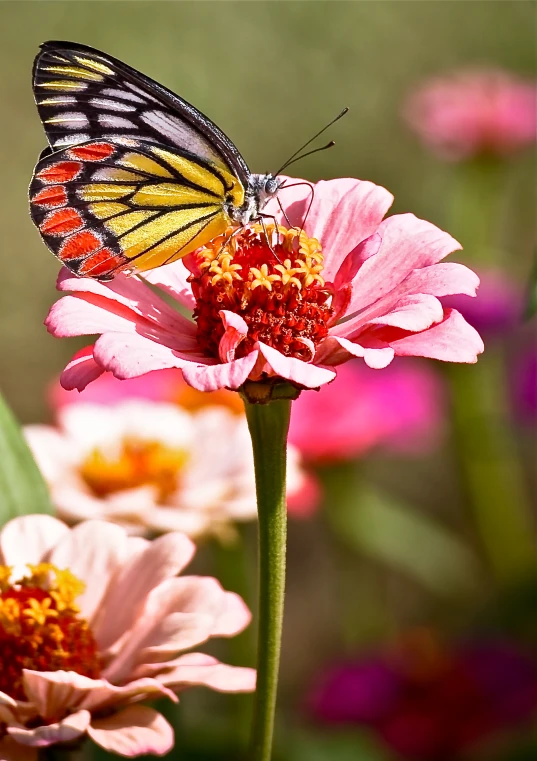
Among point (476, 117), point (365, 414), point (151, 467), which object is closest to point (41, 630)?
point (151, 467)

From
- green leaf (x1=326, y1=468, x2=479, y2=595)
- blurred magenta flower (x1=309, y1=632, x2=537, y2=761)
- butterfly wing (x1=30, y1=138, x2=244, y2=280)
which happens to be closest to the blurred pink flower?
green leaf (x1=326, y1=468, x2=479, y2=595)

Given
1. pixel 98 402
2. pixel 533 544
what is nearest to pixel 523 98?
pixel 533 544

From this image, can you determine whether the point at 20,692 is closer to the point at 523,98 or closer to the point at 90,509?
the point at 90,509

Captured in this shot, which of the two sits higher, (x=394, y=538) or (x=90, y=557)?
(x=90, y=557)

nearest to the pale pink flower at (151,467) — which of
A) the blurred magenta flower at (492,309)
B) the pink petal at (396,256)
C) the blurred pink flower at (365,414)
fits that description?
the blurred pink flower at (365,414)

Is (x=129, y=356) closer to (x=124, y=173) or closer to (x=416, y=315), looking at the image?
(x=416, y=315)

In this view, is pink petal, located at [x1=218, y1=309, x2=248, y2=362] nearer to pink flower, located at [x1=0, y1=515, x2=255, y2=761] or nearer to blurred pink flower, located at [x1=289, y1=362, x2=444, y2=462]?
pink flower, located at [x1=0, y1=515, x2=255, y2=761]
